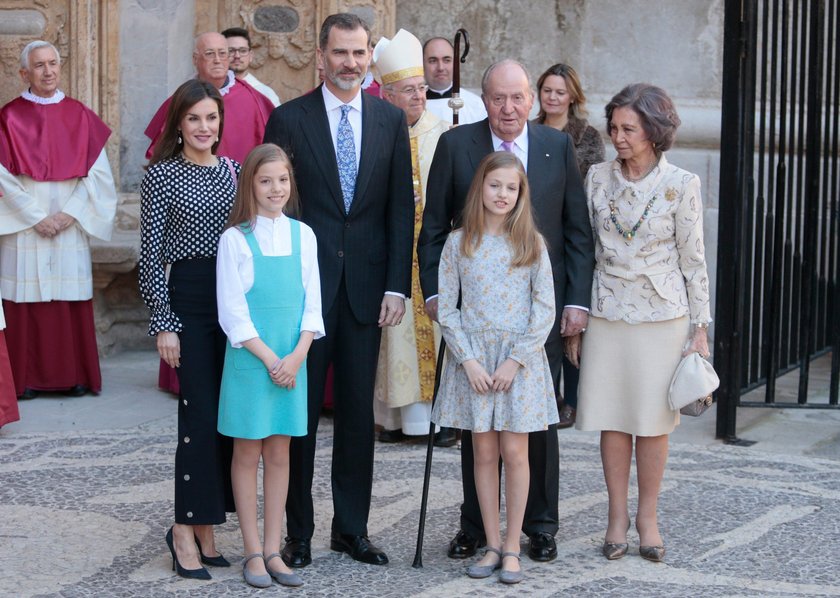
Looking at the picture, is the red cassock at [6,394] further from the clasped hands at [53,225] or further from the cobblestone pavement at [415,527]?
the clasped hands at [53,225]

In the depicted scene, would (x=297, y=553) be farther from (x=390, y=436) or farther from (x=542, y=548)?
(x=390, y=436)

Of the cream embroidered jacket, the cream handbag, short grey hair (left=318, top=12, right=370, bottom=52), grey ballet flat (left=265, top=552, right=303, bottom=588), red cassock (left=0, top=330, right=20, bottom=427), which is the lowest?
grey ballet flat (left=265, top=552, right=303, bottom=588)

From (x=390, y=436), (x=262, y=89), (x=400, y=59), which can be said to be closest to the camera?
(x=400, y=59)

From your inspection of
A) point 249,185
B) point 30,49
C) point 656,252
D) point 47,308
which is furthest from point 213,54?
point 656,252

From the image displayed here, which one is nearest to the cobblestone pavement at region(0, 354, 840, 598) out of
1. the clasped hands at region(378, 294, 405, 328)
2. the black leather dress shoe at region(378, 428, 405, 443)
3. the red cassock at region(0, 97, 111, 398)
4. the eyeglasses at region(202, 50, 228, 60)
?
the black leather dress shoe at region(378, 428, 405, 443)

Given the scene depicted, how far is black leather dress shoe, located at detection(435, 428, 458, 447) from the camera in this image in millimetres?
6598

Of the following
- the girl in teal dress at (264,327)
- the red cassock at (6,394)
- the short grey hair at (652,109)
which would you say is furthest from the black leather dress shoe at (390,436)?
the short grey hair at (652,109)

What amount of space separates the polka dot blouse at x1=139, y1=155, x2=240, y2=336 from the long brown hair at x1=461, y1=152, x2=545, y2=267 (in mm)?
818

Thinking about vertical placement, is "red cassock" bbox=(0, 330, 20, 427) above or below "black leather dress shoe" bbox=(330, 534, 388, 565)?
above

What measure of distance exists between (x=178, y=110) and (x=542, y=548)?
6.46 feet

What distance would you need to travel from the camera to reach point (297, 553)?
4.67 m

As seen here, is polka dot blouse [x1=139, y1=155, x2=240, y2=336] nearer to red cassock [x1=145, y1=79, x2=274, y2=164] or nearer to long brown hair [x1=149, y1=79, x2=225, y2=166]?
long brown hair [x1=149, y1=79, x2=225, y2=166]

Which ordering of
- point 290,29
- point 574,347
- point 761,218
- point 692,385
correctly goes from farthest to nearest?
point 290,29, point 761,218, point 574,347, point 692,385

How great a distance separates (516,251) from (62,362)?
392 centimetres
